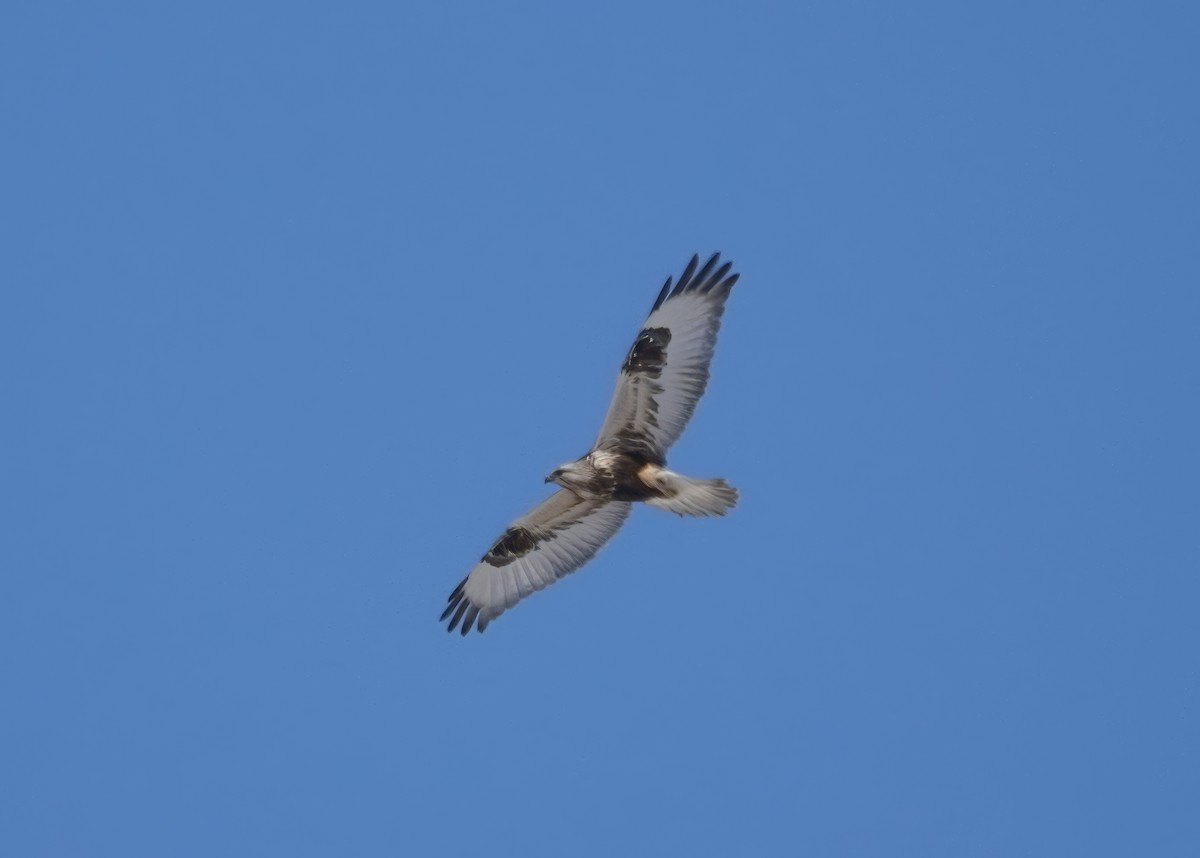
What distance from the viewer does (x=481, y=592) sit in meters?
15.3

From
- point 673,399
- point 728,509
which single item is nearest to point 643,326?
point 673,399

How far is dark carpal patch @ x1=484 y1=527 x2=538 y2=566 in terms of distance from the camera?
15000 millimetres

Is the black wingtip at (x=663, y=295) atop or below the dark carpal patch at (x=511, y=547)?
atop

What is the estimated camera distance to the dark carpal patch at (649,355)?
13.8 metres

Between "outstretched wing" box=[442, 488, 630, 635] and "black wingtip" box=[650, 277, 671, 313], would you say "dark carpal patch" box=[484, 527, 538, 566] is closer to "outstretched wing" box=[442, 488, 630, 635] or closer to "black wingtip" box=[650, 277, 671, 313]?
"outstretched wing" box=[442, 488, 630, 635]

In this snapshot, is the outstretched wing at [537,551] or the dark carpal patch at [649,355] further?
the outstretched wing at [537,551]

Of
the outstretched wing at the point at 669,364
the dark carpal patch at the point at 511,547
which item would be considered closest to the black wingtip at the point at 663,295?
the outstretched wing at the point at 669,364

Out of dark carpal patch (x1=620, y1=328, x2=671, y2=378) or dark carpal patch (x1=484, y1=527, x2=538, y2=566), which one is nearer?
dark carpal patch (x1=620, y1=328, x2=671, y2=378)

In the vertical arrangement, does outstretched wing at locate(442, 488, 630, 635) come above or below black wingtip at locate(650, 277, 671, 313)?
below

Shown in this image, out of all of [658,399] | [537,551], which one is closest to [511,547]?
[537,551]

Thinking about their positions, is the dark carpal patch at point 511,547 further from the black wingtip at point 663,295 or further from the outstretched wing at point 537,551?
the black wingtip at point 663,295

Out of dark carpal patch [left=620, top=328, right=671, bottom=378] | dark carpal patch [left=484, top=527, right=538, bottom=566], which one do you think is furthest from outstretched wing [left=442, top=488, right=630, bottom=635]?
dark carpal patch [left=620, top=328, right=671, bottom=378]

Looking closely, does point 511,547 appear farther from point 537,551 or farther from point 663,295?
point 663,295

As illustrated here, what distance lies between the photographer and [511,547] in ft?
49.5
